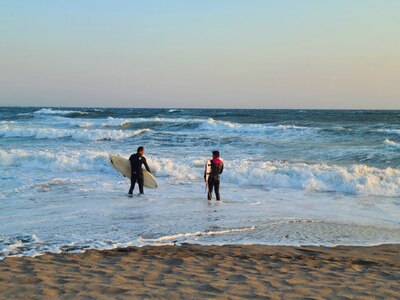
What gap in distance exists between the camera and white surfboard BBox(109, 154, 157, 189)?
41.0ft

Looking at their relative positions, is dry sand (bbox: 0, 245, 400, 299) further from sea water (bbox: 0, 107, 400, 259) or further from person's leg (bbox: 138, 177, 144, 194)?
person's leg (bbox: 138, 177, 144, 194)

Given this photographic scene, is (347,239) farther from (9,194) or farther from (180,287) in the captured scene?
(9,194)

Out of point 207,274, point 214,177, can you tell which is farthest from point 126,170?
point 207,274

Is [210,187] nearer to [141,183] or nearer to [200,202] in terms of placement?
[200,202]

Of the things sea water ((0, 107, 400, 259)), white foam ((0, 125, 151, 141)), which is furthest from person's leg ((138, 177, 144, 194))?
white foam ((0, 125, 151, 141))

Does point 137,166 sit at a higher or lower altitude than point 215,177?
higher

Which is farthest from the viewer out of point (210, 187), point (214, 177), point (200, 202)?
point (214, 177)

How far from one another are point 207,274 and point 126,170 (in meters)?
8.35

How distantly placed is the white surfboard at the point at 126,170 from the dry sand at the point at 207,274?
18.8ft

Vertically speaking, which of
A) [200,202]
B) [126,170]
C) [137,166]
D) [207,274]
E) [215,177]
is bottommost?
[200,202]

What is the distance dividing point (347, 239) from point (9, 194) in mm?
8081

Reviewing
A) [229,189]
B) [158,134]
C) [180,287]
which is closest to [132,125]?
[158,134]

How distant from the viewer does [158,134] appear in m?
31.2

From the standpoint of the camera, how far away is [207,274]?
5.30m
